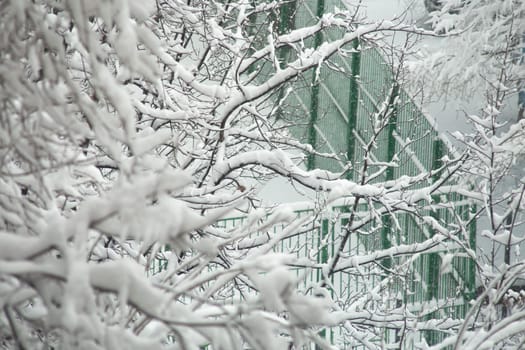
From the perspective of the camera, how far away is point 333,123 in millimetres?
11289

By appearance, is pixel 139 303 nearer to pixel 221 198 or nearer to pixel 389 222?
pixel 221 198

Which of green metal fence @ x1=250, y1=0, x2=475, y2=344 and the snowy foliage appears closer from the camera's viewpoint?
green metal fence @ x1=250, y1=0, x2=475, y2=344

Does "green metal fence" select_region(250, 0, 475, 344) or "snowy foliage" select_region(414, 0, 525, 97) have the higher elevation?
"snowy foliage" select_region(414, 0, 525, 97)

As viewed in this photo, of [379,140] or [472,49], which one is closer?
[379,140]

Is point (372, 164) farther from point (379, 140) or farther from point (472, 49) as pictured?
point (472, 49)

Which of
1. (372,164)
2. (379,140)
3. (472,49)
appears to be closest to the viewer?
(372,164)

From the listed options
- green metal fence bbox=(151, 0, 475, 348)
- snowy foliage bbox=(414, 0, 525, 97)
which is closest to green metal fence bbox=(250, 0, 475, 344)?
green metal fence bbox=(151, 0, 475, 348)

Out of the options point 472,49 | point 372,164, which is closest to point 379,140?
point 472,49

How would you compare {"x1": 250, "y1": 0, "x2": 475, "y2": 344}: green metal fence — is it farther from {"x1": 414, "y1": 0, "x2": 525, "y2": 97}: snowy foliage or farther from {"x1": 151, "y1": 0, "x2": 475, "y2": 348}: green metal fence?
{"x1": 414, "y1": 0, "x2": 525, "y2": 97}: snowy foliage

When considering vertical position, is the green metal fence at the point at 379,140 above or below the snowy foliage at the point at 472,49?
below

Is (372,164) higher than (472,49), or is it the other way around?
(472,49)

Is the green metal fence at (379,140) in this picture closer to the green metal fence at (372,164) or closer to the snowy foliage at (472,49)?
the green metal fence at (372,164)

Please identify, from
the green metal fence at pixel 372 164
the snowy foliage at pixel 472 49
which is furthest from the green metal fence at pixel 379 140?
the snowy foliage at pixel 472 49

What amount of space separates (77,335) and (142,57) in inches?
27.2
